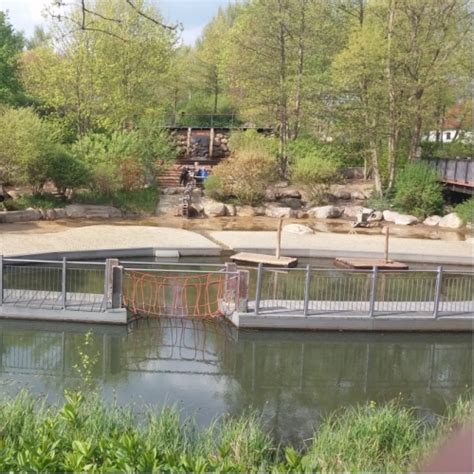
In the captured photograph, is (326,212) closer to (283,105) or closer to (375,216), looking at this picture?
(375,216)

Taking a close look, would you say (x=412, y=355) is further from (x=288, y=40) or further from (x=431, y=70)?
(x=288, y=40)

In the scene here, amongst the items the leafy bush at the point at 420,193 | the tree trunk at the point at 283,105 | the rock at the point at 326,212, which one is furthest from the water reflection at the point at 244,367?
the tree trunk at the point at 283,105

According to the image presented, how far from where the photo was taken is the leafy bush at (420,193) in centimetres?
3008

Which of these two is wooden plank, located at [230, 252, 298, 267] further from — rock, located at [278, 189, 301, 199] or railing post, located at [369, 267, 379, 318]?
rock, located at [278, 189, 301, 199]

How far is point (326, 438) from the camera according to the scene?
6789 millimetres

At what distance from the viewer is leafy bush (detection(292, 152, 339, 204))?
31.3 metres

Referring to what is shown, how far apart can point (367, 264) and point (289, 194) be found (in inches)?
536

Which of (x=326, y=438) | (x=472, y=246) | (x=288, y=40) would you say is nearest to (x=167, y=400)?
(x=326, y=438)

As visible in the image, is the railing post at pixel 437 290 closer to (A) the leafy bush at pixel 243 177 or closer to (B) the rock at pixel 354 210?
(B) the rock at pixel 354 210

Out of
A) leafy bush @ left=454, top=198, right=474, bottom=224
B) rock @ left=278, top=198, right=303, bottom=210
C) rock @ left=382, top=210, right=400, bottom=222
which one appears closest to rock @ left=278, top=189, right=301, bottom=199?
rock @ left=278, top=198, right=303, bottom=210

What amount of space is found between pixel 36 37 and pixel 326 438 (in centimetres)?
6932

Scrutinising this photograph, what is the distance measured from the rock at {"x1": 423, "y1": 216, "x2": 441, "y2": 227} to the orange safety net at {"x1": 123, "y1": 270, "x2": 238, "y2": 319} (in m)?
15.9

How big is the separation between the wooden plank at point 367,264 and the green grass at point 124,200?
1159 centimetres

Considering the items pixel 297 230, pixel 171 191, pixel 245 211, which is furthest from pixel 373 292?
pixel 171 191
